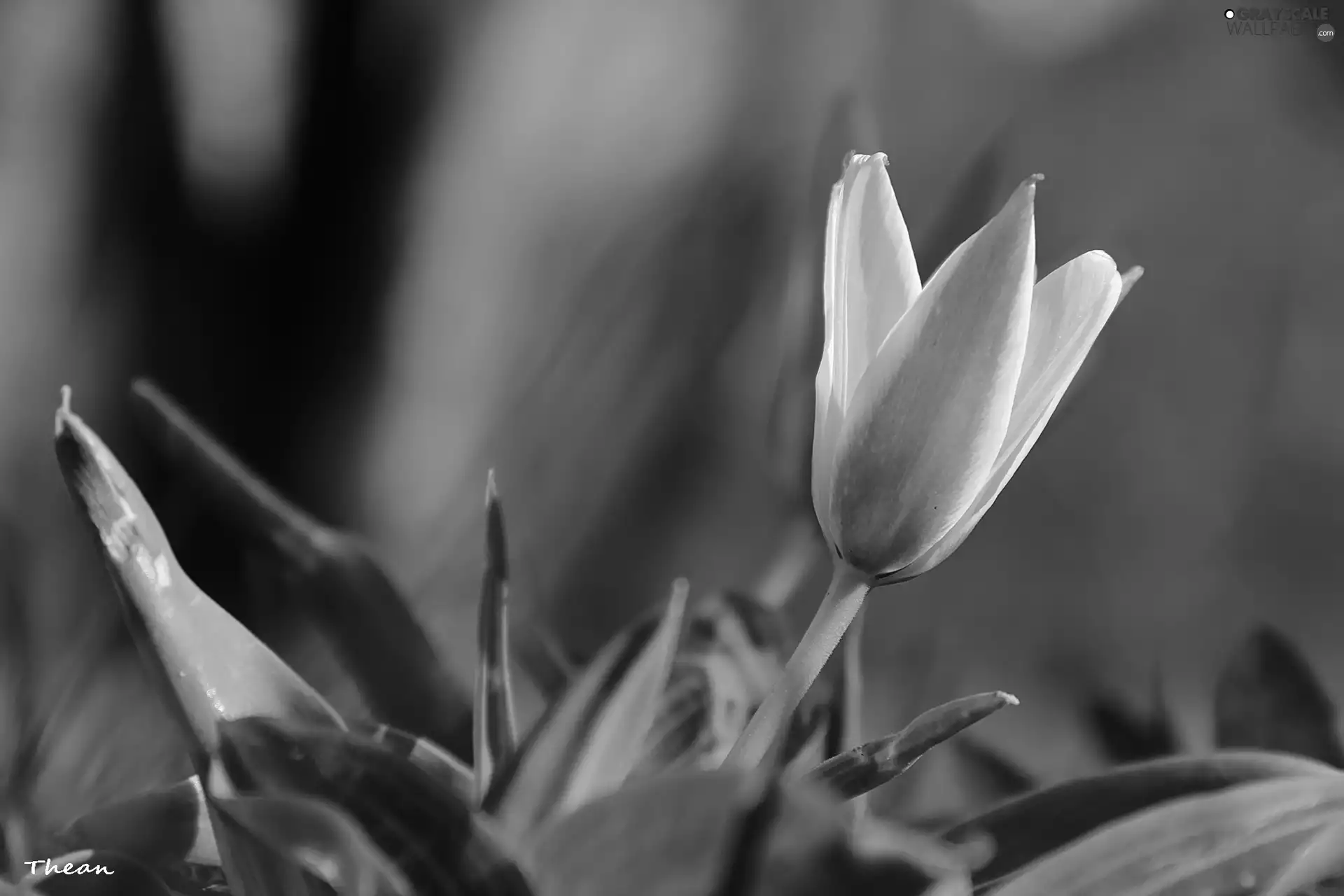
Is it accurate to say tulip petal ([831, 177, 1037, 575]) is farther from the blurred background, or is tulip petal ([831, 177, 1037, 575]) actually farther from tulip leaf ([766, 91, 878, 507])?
the blurred background

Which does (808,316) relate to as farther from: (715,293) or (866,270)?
(715,293)

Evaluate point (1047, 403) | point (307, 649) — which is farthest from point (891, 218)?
point (307, 649)

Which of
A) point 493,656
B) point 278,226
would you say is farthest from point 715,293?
point 493,656

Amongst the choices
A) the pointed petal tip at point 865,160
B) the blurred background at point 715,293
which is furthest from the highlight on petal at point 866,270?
the blurred background at point 715,293

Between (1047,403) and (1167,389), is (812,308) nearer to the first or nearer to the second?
(1047,403)

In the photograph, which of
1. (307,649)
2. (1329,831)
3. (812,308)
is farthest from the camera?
(307,649)

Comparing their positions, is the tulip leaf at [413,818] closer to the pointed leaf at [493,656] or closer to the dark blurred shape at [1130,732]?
the pointed leaf at [493,656]
